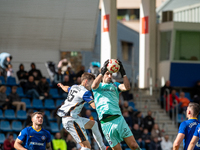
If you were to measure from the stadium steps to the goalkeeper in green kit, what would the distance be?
10.4 metres

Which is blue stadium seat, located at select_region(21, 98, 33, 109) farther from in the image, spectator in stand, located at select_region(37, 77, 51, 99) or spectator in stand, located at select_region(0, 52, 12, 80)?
spectator in stand, located at select_region(0, 52, 12, 80)

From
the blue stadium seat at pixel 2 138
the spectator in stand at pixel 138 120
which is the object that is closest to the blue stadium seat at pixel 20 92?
the blue stadium seat at pixel 2 138

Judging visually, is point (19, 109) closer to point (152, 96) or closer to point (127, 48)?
point (152, 96)

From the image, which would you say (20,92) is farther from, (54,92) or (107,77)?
(107,77)

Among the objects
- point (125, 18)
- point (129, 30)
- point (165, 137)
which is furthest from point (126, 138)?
point (125, 18)

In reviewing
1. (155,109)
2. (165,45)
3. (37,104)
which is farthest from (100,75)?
(165,45)

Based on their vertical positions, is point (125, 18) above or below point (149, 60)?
above

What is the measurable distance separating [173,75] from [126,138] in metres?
14.5

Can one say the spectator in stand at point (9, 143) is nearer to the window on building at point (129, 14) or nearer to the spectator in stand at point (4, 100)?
the spectator in stand at point (4, 100)

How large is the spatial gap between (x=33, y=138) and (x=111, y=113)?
1685 millimetres

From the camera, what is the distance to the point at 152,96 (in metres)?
21.9

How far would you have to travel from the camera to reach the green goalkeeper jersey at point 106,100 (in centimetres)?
816

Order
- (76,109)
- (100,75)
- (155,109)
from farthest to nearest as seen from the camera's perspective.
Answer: (155,109), (76,109), (100,75)

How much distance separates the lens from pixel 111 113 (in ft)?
26.7
